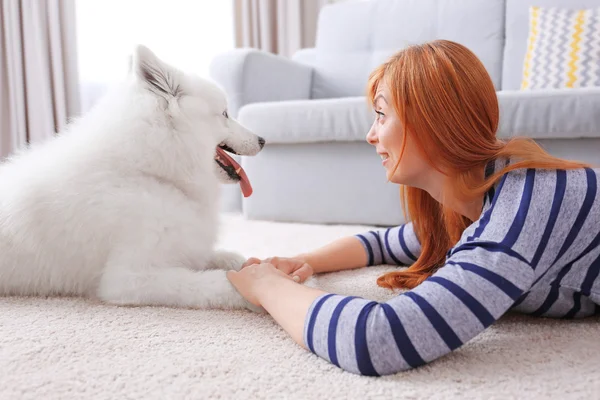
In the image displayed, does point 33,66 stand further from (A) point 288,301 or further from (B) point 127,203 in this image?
(A) point 288,301

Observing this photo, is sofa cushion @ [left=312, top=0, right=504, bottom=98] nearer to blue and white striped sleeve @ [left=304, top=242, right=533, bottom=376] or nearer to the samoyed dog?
the samoyed dog

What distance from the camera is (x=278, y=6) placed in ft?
15.0

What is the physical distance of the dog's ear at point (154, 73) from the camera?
1321 mm

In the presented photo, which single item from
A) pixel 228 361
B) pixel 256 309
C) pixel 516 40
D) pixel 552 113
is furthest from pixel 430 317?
pixel 516 40

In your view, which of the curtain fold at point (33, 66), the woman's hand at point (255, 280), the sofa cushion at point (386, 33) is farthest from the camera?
the curtain fold at point (33, 66)

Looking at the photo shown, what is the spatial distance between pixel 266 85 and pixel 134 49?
1718 millimetres

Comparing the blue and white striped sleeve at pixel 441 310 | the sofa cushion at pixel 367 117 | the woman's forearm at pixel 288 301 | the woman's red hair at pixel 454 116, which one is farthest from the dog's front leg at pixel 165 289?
the sofa cushion at pixel 367 117

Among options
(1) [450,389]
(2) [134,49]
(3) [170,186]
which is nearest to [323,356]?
(1) [450,389]

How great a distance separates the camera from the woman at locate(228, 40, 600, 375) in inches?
33.3

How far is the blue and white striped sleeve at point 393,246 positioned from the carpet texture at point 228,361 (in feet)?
1.46

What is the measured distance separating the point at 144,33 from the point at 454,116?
13.0 ft

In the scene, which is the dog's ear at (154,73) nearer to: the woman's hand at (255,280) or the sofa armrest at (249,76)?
the woman's hand at (255,280)

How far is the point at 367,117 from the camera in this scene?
7.84ft

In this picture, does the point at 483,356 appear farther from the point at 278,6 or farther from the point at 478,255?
the point at 278,6
